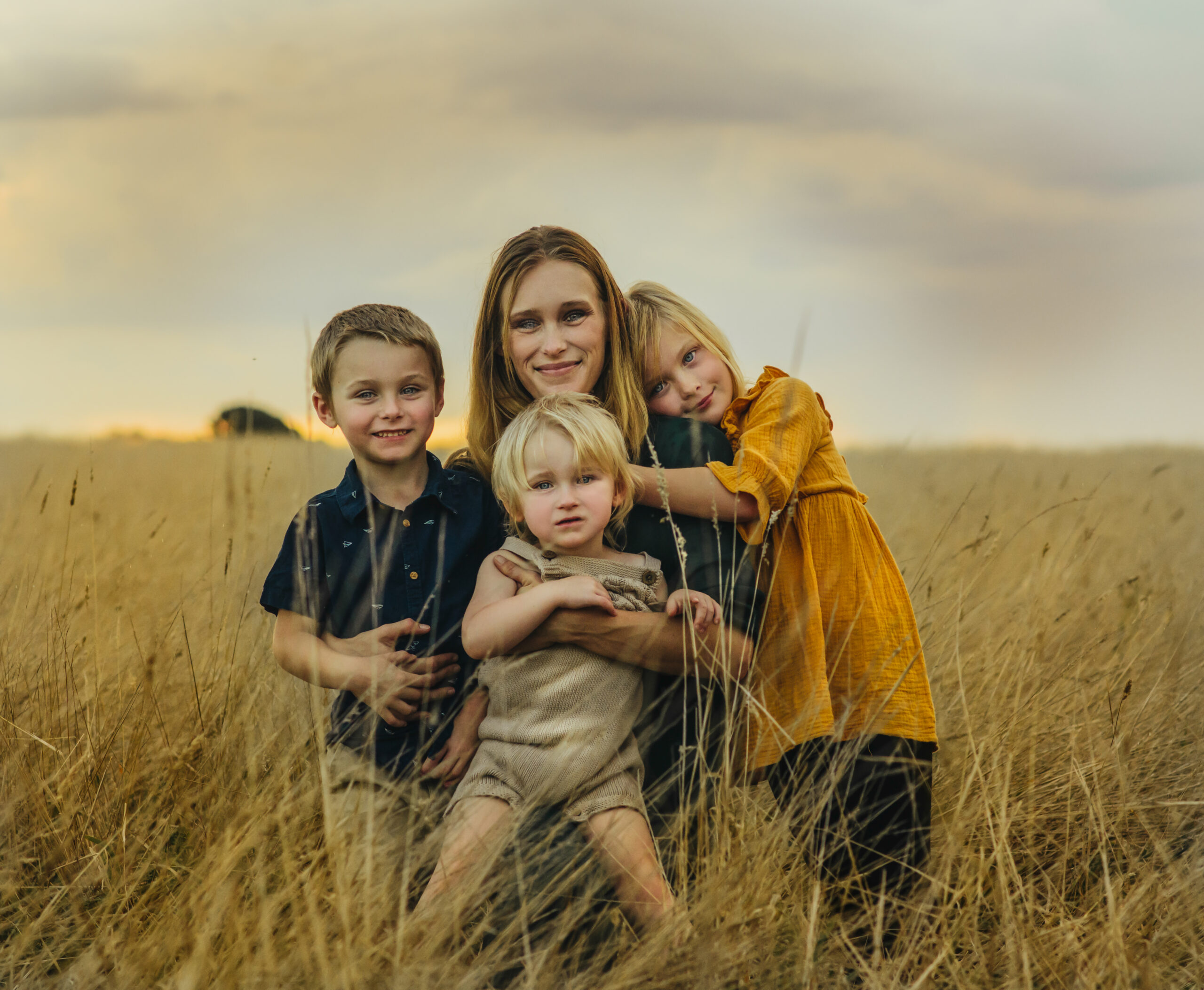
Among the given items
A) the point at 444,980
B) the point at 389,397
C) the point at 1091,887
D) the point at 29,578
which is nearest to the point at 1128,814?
the point at 1091,887

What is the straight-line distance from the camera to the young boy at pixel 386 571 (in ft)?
7.63

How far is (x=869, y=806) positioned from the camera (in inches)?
93.2

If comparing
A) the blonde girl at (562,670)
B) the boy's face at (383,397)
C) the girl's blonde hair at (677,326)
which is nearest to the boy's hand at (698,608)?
the blonde girl at (562,670)

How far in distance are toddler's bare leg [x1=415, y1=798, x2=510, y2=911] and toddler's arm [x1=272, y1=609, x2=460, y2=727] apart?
0.95ft

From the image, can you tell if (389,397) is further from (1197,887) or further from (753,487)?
(1197,887)

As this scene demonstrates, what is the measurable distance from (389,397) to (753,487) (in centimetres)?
100

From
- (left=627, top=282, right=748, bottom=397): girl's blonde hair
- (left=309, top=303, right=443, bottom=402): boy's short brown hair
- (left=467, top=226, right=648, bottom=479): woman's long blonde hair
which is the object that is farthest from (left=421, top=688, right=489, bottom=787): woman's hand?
(left=627, top=282, right=748, bottom=397): girl's blonde hair

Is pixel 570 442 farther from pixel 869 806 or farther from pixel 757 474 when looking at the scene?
pixel 869 806

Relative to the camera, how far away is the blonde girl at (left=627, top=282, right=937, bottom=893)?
2.28m

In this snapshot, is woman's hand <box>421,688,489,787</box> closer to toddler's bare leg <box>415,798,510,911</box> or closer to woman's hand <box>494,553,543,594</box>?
toddler's bare leg <box>415,798,510,911</box>

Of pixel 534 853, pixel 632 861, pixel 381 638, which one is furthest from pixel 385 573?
pixel 632 861

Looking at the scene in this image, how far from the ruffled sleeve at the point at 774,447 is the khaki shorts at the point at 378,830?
1.04 m

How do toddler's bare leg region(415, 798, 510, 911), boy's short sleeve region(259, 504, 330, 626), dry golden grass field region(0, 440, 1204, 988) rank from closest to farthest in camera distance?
1. dry golden grass field region(0, 440, 1204, 988)
2. toddler's bare leg region(415, 798, 510, 911)
3. boy's short sleeve region(259, 504, 330, 626)

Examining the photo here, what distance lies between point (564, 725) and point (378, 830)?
491 mm
